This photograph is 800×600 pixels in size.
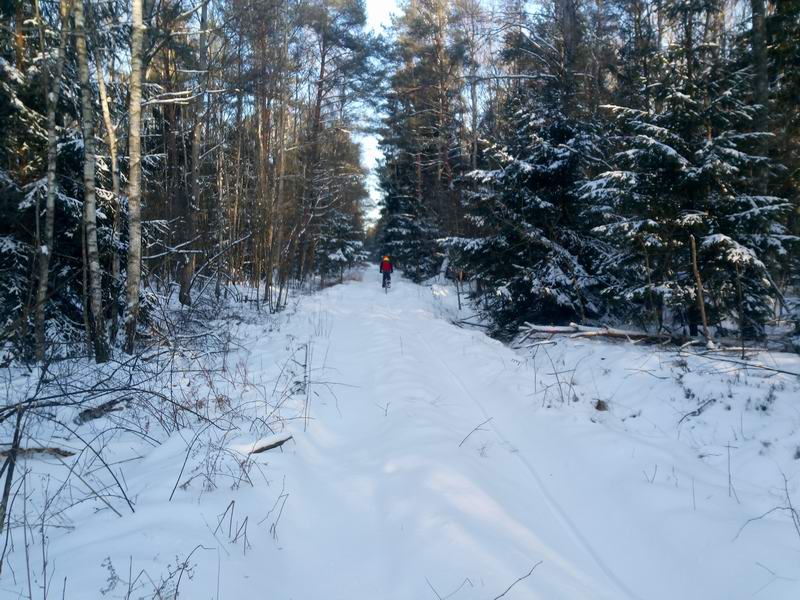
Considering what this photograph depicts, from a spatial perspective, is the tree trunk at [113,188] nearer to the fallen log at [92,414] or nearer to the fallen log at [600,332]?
the fallen log at [92,414]

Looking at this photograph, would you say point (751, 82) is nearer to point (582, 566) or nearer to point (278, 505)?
point (582, 566)

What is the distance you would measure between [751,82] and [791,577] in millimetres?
10533

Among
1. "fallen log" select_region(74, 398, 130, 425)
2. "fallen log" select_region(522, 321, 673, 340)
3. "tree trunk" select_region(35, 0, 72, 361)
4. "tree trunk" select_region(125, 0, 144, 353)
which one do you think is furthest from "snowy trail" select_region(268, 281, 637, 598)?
"tree trunk" select_region(35, 0, 72, 361)

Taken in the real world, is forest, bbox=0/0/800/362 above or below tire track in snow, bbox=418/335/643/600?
above

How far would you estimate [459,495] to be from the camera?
11.3 feet

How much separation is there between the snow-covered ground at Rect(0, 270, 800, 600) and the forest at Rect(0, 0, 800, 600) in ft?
0.08

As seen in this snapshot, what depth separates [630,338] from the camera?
820 cm

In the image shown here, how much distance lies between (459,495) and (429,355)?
5.11 metres

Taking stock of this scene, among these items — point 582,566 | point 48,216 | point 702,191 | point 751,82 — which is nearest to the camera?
point 582,566

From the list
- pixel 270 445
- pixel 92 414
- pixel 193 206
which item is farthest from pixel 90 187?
pixel 270 445

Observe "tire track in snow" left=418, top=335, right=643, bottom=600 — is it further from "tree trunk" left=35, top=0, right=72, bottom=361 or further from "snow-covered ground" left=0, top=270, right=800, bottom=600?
"tree trunk" left=35, top=0, right=72, bottom=361

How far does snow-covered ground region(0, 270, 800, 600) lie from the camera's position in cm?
260

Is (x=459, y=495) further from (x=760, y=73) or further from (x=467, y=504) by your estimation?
(x=760, y=73)

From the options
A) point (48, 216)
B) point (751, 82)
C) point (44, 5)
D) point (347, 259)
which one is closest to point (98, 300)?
point (48, 216)
